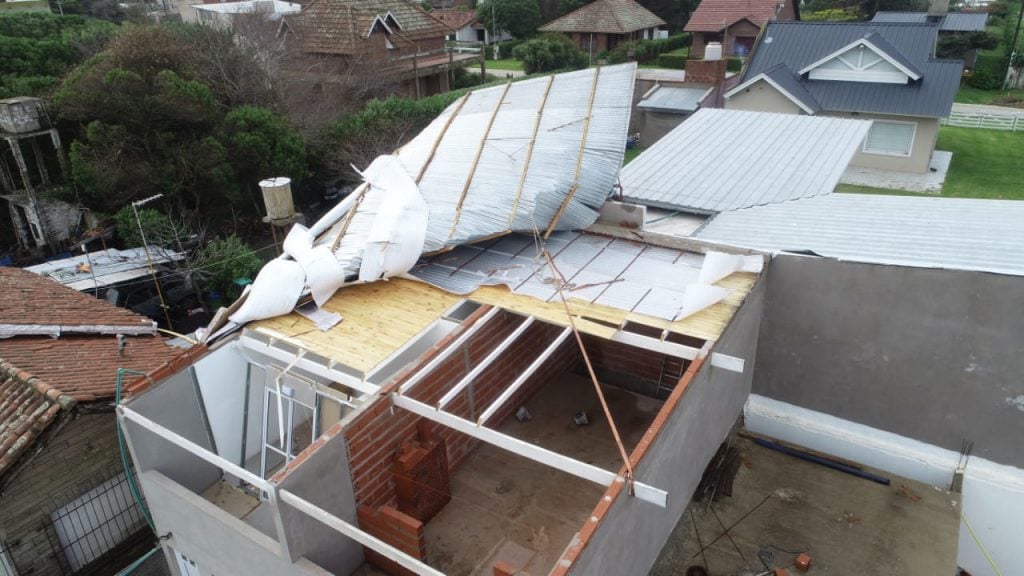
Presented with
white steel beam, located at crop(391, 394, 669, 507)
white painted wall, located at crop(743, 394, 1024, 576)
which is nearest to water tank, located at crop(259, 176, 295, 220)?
white steel beam, located at crop(391, 394, 669, 507)

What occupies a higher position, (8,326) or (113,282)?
(8,326)

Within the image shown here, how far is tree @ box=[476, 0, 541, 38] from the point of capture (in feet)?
196

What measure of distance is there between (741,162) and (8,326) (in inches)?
619

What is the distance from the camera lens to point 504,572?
239 inches

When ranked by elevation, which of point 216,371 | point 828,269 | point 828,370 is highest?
point 828,269

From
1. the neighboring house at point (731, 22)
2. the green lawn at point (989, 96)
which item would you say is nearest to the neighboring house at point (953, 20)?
the green lawn at point (989, 96)

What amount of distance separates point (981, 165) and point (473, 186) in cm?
3217

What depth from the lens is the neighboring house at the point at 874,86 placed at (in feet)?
99.8

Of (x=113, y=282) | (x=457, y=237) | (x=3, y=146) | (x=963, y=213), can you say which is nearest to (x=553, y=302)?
(x=457, y=237)

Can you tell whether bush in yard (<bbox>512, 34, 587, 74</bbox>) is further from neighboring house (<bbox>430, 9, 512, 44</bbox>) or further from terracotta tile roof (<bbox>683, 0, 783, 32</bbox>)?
neighboring house (<bbox>430, 9, 512, 44</bbox>)

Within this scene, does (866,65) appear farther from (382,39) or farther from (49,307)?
(49,307)

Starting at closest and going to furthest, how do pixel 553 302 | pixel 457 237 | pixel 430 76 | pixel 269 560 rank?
pixel 269 560 → pixel 553 302 → pixel 457 237 → pixel 430 76

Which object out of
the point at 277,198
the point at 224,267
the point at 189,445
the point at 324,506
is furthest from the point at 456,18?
the point at 324,506

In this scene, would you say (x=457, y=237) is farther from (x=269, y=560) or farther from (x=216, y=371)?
(x=269, y=560)
